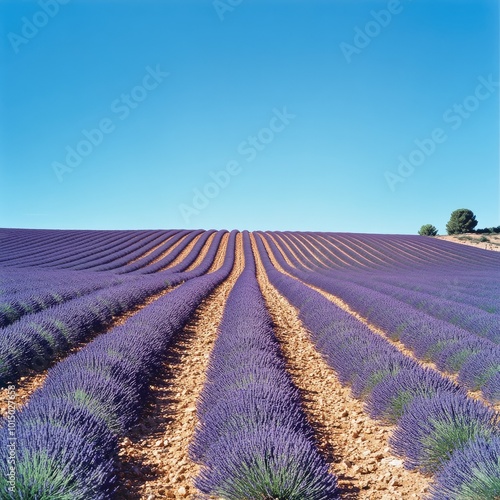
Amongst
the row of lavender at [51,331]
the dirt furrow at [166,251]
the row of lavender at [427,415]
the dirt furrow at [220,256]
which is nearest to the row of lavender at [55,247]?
the dirt furrow at [166,251]

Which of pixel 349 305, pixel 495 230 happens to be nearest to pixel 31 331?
pixel 349 305

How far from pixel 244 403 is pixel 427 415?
53.6 inches

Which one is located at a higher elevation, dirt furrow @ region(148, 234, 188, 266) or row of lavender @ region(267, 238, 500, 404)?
dirt furrow @ region(148, 234, 188, 266)

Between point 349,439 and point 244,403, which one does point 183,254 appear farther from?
point 244,403

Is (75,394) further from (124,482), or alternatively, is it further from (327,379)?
(327,379)

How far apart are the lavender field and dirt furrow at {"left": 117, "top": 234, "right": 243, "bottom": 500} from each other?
0.05 ft

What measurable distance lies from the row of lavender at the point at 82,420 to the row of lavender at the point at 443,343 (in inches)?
145

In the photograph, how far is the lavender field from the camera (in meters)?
2.40

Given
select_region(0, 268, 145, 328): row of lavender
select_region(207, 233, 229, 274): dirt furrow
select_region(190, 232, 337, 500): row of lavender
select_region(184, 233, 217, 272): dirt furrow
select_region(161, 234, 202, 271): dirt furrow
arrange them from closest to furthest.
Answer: select_region(190, 232, 337, 500): row of lavender < select_region(0, 268, 145, 328): row of lavender < select_region(184, 233, 217, 272): dirt furrow < select_region(161, 234, 202, 271): dirt furrow < select_region(207, 233, 229, 274): dirt furrow

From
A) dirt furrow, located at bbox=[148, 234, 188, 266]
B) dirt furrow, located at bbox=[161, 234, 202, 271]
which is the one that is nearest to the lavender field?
dirt furrow, located at bbox=[161, 234, 202, 271]

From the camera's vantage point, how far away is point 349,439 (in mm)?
3740

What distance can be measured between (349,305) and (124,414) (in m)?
8.75

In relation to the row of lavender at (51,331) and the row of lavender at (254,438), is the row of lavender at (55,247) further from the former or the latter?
the row of lavender at (254,438)

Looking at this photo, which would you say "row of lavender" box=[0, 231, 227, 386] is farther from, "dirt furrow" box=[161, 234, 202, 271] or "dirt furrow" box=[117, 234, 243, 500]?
"dirt furrow" box=[161, 234, 202, 271]
